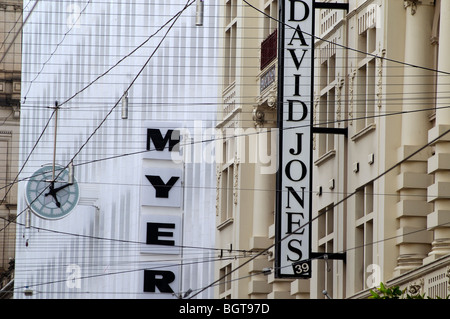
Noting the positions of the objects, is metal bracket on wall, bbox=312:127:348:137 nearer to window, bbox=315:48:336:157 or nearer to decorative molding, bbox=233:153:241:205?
window, bbox=315:48:336:157

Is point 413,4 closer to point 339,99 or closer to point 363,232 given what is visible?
point 339,99

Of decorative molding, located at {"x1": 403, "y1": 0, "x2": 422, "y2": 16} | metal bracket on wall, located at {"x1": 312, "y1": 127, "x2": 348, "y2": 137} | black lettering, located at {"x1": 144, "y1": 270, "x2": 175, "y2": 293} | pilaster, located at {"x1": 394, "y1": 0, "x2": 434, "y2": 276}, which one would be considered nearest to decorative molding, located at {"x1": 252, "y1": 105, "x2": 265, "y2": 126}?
metal bracket on wall, located at {"x1": 312, "y1": 127, "x2": 348, "y2": 137}

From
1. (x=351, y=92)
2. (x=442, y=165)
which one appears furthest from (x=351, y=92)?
(x=442, y=165)

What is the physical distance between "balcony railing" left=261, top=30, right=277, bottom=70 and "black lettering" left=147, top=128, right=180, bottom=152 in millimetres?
14473

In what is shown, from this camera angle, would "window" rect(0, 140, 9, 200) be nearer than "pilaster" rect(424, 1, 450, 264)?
No

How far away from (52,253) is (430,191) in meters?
59.3

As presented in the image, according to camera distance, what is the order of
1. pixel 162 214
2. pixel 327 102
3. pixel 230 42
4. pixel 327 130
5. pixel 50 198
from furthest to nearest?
pixel 50 198, pixel 162 214, pixel 230 42, pixel 327 102, pixel 327 130

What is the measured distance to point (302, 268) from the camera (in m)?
34.5

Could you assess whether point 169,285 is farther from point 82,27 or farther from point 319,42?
point 82,27

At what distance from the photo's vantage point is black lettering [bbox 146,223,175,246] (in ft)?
176

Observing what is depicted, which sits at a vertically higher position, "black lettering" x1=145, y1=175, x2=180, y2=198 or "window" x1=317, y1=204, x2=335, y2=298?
"black lettering" x1=145, y1=175, x2=180, y2=198

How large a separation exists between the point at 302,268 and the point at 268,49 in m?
7.78

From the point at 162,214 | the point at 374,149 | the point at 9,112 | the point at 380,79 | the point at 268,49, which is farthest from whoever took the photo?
the point at 9,112
